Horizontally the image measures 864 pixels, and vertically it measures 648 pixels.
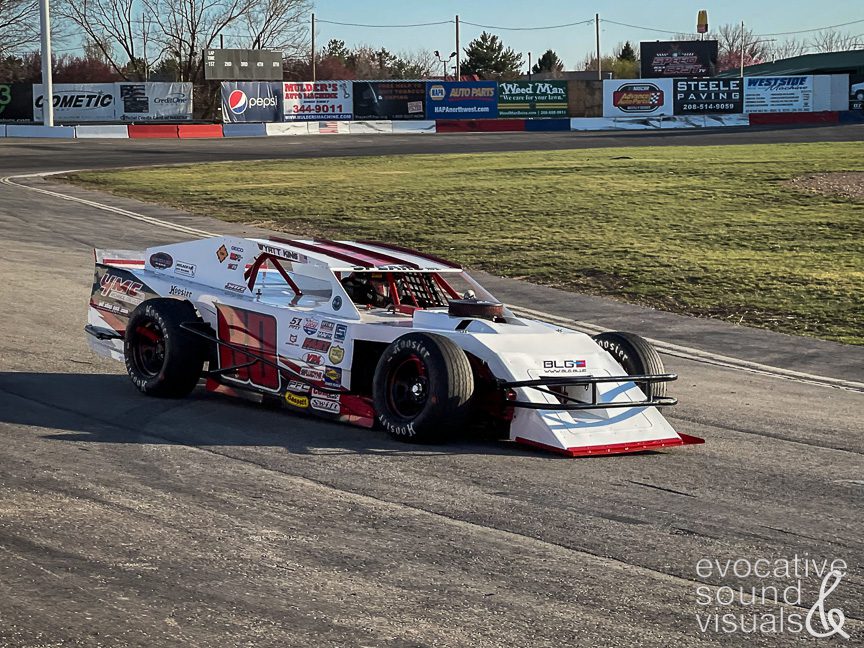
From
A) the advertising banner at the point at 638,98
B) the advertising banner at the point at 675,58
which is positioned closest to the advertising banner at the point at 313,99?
the advertising banner at the point at 638,98

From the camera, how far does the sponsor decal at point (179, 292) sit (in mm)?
10375

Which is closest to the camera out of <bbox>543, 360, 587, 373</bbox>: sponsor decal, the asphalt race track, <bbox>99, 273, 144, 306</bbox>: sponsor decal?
the asphalt race track

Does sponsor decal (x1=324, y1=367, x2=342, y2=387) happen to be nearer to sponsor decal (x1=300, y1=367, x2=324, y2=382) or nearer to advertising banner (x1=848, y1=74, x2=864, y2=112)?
sponsor decal (x1=300, y1=367, x2=324, y2=382)

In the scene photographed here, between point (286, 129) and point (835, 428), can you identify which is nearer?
point (835, 428)

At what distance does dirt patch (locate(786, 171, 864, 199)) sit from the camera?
27.6m

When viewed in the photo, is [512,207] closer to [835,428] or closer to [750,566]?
[835,428]

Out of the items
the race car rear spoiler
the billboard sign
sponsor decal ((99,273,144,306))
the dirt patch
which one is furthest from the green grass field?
the billboard sign

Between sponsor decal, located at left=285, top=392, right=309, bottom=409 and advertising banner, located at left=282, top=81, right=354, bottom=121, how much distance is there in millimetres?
46172

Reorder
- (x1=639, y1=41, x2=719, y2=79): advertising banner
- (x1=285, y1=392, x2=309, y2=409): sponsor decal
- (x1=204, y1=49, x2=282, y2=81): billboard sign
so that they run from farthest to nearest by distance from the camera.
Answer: (x1=639, y1=41, x2=719, y2=79): advertising banner < (x1=204, y1=49, x2=282, y2=81): billboard sign < (x1=285, y1=392, x2=309, y2=409): sponsor decal

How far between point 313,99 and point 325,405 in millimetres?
46701

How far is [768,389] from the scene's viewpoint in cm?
1132

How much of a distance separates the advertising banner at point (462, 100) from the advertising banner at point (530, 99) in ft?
1.47

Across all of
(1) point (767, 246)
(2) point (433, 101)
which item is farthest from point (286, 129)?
(1) point (767, 246)

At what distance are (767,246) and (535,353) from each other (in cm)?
1350
